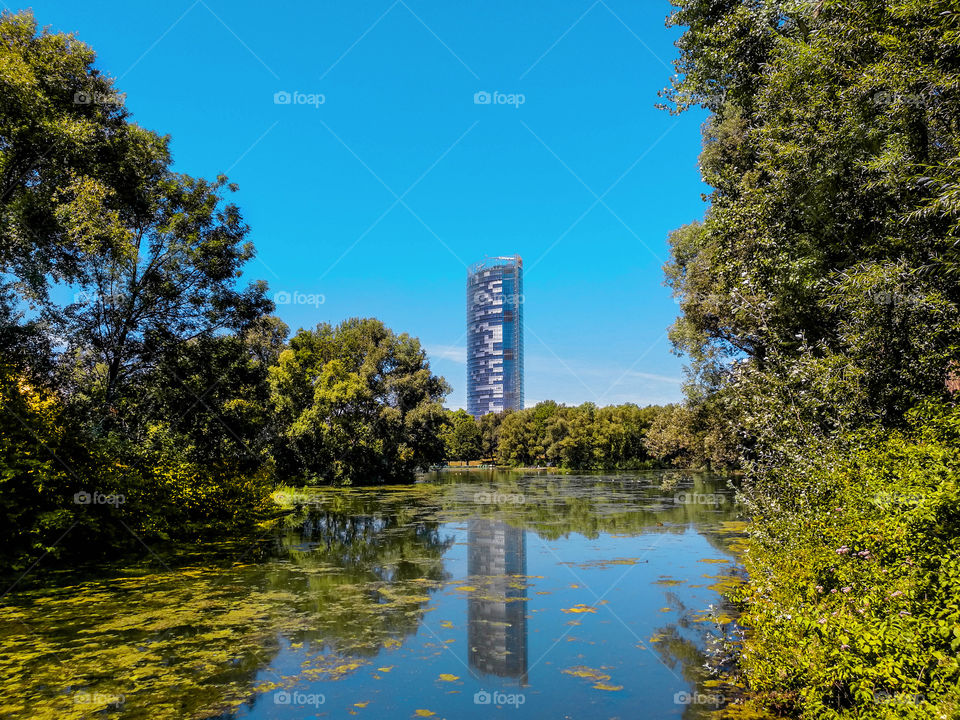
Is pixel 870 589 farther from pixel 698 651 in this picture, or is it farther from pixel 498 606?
pixel 498 606

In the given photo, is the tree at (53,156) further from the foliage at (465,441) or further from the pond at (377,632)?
the foliage at (465,441)

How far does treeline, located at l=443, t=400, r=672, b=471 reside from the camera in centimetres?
9731

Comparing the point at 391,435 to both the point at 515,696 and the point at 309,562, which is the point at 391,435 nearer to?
the point at 309,562

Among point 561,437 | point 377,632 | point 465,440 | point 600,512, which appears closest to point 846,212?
point 377,632

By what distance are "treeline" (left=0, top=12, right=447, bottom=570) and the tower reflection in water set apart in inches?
406

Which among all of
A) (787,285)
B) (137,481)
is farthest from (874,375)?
(137,481)

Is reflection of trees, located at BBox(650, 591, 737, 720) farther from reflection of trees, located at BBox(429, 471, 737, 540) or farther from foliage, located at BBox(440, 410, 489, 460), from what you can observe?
foliage, located at BBox(440, 410, 489, 460)

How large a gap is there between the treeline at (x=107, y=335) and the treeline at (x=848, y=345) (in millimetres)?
15338

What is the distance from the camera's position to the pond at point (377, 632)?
24.2 feet

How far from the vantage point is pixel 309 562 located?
16.6m

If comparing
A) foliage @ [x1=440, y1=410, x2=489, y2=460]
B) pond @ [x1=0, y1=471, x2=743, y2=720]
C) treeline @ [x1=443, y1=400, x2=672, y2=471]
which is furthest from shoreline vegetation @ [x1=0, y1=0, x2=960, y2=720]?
foliage @ [x1=440, y1=410, x2=489, y2=460]

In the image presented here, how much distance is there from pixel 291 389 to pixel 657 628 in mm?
44364

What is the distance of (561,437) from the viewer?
10788 cm

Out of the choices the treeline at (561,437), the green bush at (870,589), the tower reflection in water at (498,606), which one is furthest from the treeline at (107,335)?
the treeline at (561,437)
